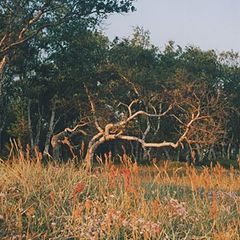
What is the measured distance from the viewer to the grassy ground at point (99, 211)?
19.0ft

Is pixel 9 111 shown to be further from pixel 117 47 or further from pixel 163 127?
pixel 163 127

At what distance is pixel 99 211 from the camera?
6449 millimetres

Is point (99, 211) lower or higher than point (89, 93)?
lower

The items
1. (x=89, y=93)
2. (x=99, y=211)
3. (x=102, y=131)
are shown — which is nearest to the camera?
(x=99, y=211)

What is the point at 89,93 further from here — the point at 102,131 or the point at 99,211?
the point at 99,211

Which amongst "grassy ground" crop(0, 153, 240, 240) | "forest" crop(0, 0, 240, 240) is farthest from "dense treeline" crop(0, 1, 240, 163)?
"grassy ground" crop(0, 153, 240, 240)

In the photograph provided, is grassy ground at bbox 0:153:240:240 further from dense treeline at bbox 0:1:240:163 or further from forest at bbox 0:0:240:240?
dense treeline at bbox 0:1:240:163

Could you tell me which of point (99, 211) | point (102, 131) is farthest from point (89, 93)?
point (99, 211)

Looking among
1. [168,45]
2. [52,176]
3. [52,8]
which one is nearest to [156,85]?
[168,45]

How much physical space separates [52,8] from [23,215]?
68.6 feet

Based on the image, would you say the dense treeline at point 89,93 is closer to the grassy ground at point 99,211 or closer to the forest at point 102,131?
the forest at point 102,131

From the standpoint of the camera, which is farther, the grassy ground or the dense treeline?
the dense treeline

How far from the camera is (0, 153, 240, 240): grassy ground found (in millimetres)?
5793

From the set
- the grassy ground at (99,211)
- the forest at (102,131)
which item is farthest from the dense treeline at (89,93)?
the grassy ground at (99,211)
